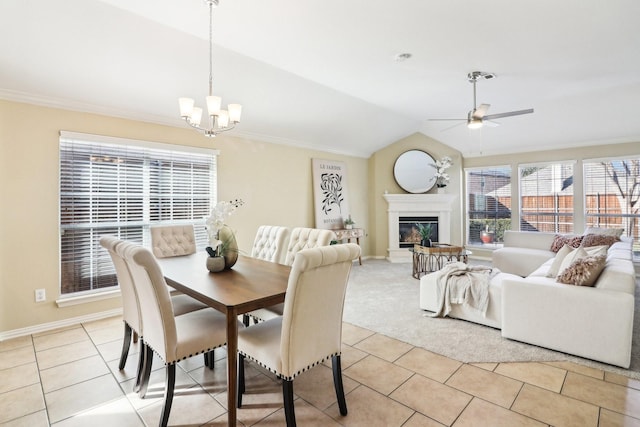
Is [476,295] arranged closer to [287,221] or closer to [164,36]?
[287,221]

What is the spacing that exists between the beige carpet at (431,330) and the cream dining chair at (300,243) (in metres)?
1.13

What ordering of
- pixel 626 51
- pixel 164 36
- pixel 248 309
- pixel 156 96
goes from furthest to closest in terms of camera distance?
pixel 156 96 < pixel 626 51 < pixel 164 36 < pixel 248 309

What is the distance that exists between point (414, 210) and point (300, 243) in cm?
463

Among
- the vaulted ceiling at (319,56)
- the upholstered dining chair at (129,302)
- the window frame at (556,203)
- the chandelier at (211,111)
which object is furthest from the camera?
the window frame at (556,203)

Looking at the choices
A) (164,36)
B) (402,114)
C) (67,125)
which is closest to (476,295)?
(402,114)

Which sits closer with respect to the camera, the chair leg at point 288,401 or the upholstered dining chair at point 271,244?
the chair leg at point 288,401

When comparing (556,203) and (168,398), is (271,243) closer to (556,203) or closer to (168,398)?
(168,398)

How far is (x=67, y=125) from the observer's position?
3.38 meters

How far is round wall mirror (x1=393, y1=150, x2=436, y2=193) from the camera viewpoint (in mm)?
7022

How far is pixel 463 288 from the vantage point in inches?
133

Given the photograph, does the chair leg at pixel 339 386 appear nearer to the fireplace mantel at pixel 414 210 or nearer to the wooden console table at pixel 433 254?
the wooden console table at pixel 433 254

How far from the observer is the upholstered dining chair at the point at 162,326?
1.75 metres

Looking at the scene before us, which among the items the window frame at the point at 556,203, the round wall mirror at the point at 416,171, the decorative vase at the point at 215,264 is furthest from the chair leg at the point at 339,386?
the window frame at the point at 556,203

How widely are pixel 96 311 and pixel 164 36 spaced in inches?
120
